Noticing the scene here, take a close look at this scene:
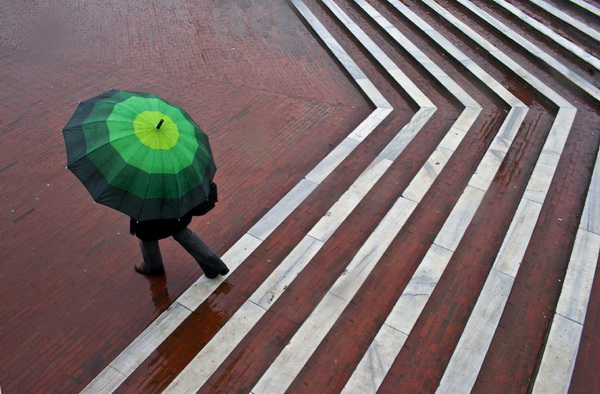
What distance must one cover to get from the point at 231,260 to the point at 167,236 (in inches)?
53.9

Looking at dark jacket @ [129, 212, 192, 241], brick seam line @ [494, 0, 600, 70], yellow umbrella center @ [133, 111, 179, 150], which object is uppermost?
yellow umbrella center @ [133, 111, 179, 150]

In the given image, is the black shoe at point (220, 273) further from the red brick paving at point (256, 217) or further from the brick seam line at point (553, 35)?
the brick seam line at point (553, 35)

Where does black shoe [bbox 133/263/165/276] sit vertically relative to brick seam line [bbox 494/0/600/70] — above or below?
below

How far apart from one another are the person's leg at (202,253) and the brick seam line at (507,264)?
2.72 meters

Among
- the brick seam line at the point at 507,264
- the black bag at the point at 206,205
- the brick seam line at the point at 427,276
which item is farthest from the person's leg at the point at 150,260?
the brick seam line at the point at 507,264

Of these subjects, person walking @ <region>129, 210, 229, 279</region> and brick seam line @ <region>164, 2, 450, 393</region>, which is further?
brick seam line @ <region>164, 2, 450, 393</region>

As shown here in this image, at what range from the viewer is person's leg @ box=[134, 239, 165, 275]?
202 inches

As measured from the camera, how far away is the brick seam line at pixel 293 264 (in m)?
4.76

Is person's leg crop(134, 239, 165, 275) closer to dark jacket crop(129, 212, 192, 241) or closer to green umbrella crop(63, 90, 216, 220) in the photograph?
dark jacket crop(129, 212, 192, 241)

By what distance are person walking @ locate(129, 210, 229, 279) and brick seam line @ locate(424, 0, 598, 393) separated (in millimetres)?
2775

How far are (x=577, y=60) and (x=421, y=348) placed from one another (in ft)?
26.9

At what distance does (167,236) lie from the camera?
4.65 metres

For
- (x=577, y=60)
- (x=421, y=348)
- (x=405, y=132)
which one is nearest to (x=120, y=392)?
(x=421, y=348)

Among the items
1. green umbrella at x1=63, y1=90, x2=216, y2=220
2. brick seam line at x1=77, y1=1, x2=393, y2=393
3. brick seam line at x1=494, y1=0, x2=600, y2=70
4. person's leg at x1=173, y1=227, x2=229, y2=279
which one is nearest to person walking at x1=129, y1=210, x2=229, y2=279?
person's leg at x1=173, y1=227, x2=229, y2=279
